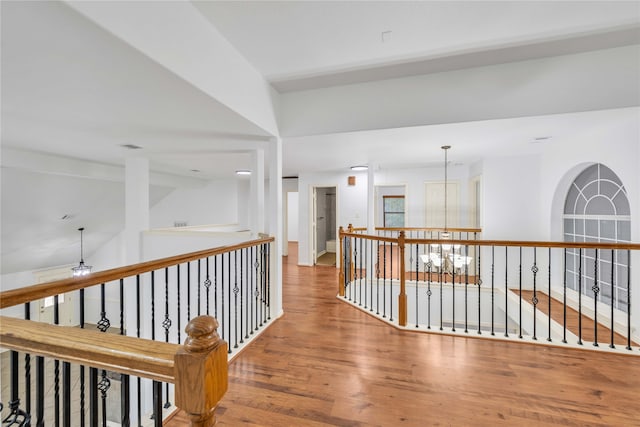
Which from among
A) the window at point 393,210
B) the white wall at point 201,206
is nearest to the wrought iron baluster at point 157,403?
the white wall at point 201,206

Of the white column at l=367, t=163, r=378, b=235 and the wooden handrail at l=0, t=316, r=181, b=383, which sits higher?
the white column at l=367, t=163, r=378, b=235

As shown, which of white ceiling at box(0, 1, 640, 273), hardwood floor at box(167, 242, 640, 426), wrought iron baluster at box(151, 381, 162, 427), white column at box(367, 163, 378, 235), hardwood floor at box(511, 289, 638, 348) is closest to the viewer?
wrought iron baluster at box(151, 381, 162, 427)

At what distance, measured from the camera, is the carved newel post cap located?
0.64 m

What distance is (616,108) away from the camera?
2502 millimetres

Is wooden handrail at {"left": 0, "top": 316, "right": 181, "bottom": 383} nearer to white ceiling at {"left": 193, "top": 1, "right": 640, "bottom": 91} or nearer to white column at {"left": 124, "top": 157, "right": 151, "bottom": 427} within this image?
white ceiling at {"left": 193, "top": 1, "right": 640, "bottom": 91}

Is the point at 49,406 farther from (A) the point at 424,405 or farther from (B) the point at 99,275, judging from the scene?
(A) the point at 424,405

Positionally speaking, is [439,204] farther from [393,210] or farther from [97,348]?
[97,348]

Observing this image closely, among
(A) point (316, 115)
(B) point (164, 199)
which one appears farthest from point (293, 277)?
(B) point (164, 199)

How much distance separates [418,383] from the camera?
206 cm

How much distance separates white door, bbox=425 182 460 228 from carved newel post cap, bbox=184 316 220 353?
20.3 ft

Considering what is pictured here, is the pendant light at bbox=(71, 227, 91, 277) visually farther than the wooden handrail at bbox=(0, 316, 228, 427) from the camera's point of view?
Yes

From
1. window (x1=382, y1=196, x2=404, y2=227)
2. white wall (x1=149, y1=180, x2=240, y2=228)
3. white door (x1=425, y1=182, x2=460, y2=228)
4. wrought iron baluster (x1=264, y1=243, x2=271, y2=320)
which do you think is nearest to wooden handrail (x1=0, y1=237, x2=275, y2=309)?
wrought iron baluster (x1=264, y1=243, x2=271, y2=320)

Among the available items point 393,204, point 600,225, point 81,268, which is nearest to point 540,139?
point 600,225

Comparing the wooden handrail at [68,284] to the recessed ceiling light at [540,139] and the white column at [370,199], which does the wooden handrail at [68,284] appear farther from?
the recessed ceiling light at [540,139]
